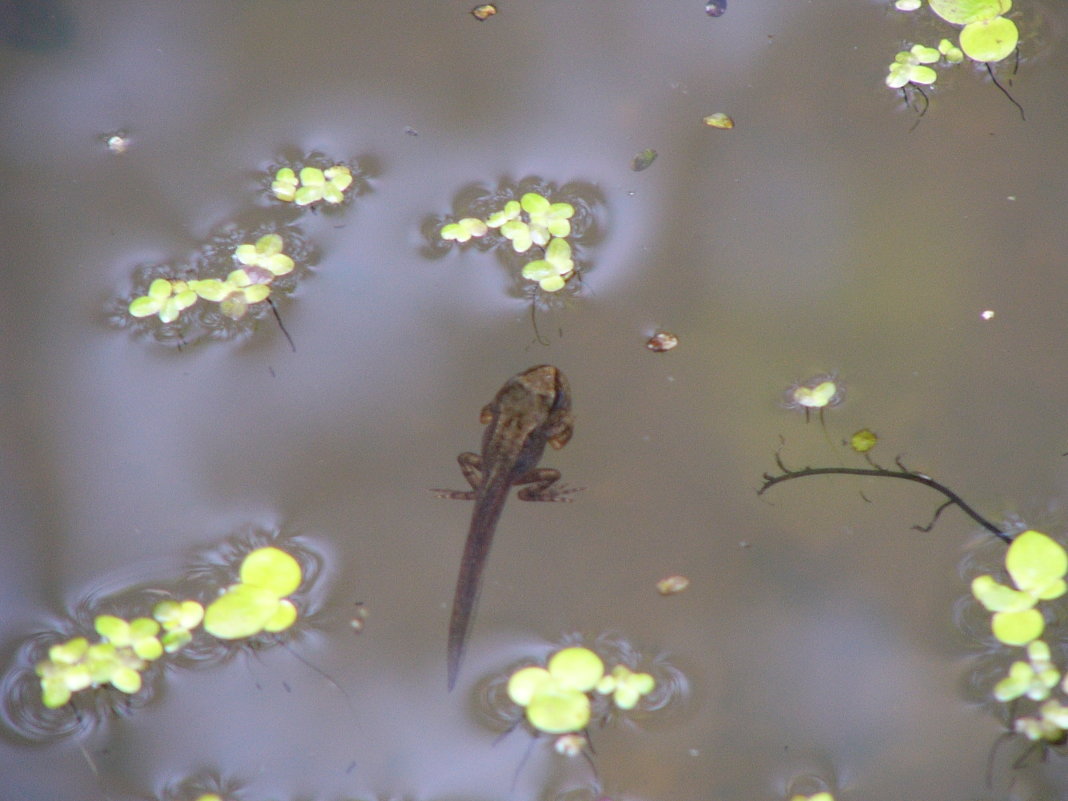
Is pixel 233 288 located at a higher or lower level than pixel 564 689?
higher

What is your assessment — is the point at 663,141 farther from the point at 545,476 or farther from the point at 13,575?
the point at 13,575

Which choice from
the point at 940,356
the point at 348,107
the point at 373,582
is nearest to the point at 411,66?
the point at 348,107

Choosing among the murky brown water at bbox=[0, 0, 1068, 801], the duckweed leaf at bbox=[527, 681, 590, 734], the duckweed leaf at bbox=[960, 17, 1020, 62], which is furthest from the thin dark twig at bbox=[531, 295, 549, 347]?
the duckweed leaf at bbox=[960, 17, 1020, 62]

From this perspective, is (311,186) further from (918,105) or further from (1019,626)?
(1019,626)

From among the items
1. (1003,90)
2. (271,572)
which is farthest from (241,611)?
(1003,90)

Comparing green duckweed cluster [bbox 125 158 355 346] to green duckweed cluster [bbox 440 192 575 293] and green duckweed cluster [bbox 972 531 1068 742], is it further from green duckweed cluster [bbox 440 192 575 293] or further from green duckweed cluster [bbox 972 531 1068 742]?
green duckweed cluster [bbox 972 531 1068 742]

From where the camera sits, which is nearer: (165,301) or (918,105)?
(165,301)

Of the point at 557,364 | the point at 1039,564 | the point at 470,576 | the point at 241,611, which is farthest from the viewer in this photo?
the point at 557,364
